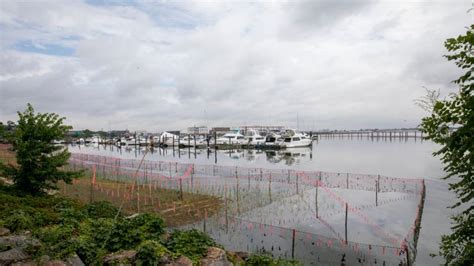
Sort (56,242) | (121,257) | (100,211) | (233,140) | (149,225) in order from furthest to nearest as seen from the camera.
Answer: (233,140) < (100,211) < (149,225) < (121,257) < (56,242)

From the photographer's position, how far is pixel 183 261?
8219 millimetres

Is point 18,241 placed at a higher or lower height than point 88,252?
higher

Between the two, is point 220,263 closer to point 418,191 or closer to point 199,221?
point 199,221

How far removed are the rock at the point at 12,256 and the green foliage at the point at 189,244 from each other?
338cm

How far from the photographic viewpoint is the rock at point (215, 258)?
28.5 feet

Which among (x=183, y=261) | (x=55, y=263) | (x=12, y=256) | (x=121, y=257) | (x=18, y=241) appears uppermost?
(x=18, y=241)

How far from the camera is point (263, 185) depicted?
3081 centimetres

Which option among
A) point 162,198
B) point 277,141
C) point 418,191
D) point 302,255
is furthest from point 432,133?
point 277,141

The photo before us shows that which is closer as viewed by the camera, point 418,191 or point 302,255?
point 302,255

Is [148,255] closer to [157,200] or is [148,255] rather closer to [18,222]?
[18,222]

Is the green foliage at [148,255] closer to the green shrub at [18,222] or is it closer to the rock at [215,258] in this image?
the rock at [215,258]

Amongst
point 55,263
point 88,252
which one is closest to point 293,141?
point 88,252

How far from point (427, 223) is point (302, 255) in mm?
10049

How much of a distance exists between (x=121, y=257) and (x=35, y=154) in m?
9.04
